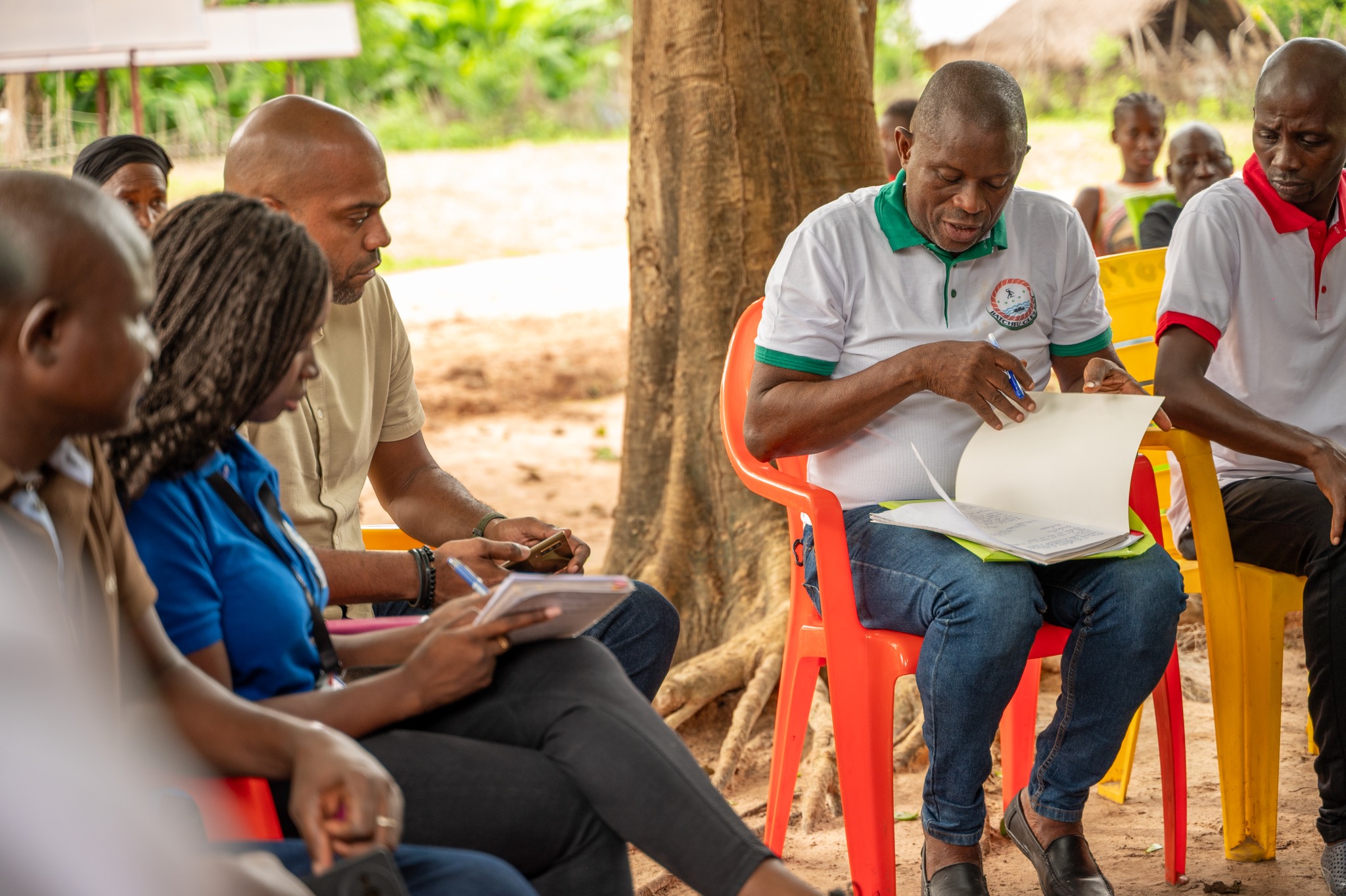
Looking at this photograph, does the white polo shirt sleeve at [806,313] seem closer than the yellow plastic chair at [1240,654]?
Yes

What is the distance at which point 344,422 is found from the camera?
8.08 ft

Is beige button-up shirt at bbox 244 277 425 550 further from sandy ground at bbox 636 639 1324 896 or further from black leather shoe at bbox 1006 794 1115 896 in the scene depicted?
black leather shoe at bbox 1006 794 1115 896

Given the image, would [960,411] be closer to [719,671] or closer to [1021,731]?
[1021,731]

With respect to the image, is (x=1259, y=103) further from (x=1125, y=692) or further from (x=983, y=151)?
(x=1125, y=692)

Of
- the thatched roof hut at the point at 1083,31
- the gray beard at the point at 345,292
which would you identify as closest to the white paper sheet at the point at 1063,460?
the gray beard at the point at 345,292

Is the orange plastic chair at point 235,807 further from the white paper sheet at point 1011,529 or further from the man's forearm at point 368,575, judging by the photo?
the white paper sheet at point 1011,529

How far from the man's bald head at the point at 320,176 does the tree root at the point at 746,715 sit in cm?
155

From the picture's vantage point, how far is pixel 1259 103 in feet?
9.35

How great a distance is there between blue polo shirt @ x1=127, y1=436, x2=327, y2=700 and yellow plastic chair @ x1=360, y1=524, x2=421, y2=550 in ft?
3.21

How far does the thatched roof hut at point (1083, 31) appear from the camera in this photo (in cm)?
1203

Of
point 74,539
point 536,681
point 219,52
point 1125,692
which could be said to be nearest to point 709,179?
point 1125,692

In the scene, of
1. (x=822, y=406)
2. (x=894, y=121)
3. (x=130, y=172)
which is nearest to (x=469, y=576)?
(x=822, y=406)

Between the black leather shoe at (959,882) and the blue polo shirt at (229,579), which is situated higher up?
the blue polo shirt at (229,579)

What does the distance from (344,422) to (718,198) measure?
1613mm
